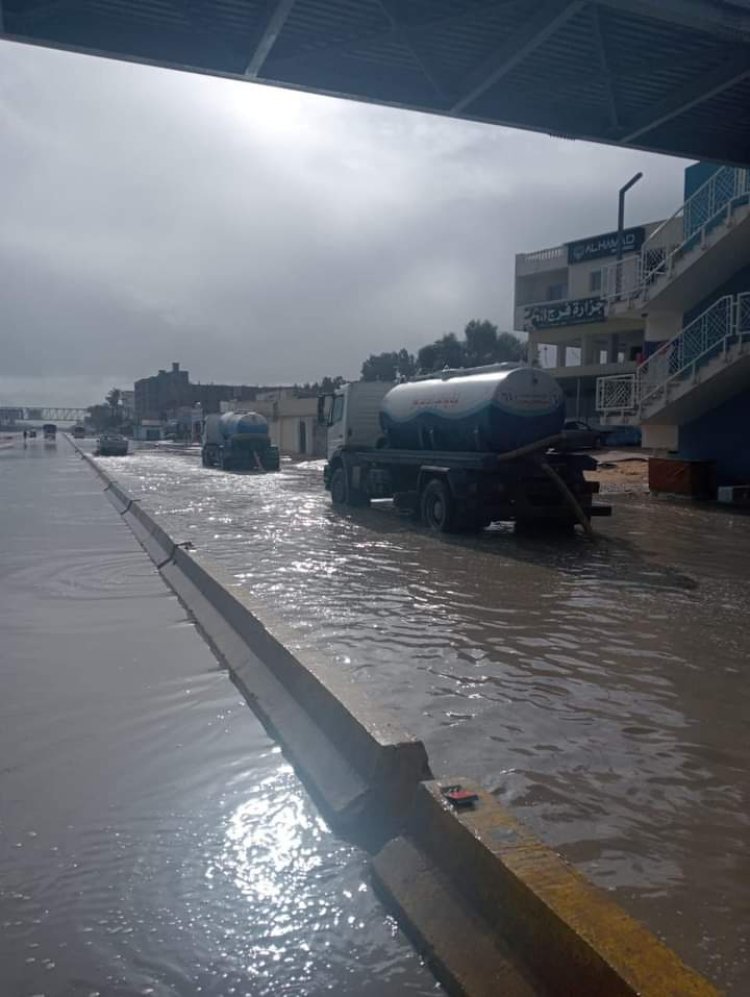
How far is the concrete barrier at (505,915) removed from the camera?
2664 millimetres

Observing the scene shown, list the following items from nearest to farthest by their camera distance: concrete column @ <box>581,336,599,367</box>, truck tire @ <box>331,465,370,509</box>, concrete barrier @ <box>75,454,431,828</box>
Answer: concrete barrier @ <box>75,454,431,828</box>
truck tire @ <box>331,465,370,509</box>
concrete column @ <box>581,336,599,367</box>

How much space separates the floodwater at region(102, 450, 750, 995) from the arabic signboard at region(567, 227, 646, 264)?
105 feet

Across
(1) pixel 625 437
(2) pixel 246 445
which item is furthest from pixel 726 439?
(2) pixel 246 445

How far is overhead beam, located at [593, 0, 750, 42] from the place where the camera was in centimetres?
916

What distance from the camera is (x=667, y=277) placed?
74.7 feet

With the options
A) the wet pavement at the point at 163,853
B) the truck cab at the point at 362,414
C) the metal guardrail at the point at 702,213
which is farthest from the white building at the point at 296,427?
the wet pavement at the point at 163,853

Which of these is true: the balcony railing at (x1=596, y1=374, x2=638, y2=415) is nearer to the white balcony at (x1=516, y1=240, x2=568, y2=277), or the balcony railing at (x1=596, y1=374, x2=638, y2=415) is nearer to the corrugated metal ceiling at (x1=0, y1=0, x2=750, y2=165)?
the corrugated metal ceiling at (x1=0, y1=0, x2=750, y2=165)

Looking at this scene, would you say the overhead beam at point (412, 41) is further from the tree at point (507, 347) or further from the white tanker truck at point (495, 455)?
the tree at point (507, 347)

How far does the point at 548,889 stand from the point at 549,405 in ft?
41.8

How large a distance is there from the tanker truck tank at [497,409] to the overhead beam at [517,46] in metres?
4.53

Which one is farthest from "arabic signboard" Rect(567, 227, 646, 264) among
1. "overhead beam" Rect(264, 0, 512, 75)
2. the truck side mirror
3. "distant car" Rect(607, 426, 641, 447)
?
"overhead beam" Rect(264, 0, 512, 75)

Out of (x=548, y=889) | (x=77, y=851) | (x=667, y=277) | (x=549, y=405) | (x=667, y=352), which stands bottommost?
(x=77, y=851)

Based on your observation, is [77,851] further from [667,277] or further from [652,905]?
[667,277]

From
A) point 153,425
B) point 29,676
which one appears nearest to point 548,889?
point 29,676
